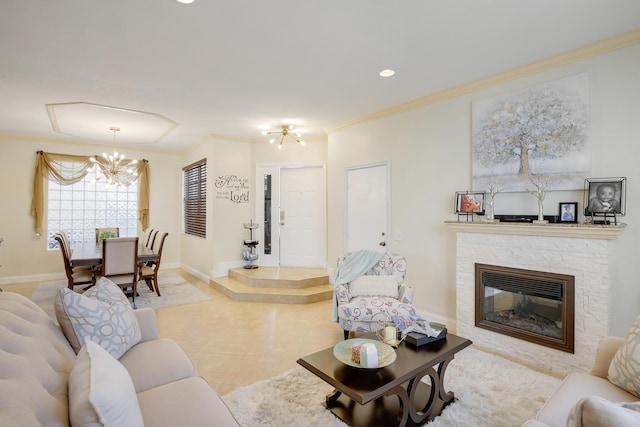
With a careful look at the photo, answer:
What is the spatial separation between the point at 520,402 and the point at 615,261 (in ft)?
4.62

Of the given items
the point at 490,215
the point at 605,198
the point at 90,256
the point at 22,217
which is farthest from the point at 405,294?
the point at 22,217

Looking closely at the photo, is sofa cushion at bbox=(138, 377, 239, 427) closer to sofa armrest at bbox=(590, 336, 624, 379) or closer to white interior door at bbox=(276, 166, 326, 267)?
sofa armrest at bbox=(590, 336, 624, 379)

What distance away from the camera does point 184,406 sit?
1.45 m

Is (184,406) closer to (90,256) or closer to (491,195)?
(491,195)

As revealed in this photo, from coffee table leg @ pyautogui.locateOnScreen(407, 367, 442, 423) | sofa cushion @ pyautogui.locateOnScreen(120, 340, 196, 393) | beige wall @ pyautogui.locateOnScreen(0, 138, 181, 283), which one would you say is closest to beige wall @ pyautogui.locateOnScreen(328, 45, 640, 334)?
coffee table leg @ pyautogui.locateOnScreen(407, 367, 442, 423)

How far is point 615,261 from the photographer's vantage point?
2619 millimetres

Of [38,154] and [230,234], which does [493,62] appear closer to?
[230,234]

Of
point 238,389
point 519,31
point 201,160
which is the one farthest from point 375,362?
point 201,160

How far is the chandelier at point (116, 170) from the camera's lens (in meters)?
5.80

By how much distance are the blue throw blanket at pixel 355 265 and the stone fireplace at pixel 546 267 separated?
91cm

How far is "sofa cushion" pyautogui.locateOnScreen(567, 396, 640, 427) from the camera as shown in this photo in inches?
30.8

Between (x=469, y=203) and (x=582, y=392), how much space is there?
82.8 inches

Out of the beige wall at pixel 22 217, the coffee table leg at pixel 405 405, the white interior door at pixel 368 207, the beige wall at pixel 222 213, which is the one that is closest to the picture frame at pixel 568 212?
the white interior door at pixel 368 207

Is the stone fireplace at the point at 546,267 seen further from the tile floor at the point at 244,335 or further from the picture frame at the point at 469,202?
the tile floor at the point at 244,335
